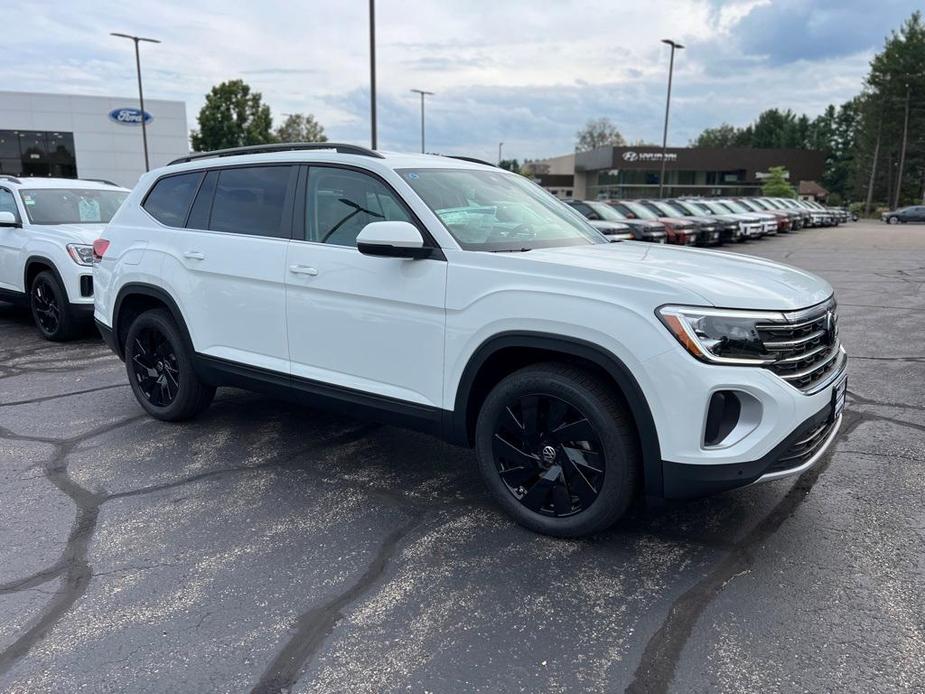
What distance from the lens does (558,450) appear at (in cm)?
330

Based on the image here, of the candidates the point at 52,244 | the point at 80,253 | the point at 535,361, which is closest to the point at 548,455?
the point at 535,361

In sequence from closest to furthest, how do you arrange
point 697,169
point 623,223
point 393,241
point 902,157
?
point 393,241 → point 623,223 → point 902,157 → point 697,169

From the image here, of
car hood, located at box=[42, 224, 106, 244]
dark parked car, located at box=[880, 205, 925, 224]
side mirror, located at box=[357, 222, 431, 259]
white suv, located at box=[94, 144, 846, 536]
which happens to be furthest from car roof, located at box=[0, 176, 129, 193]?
dark parked car, located at box=[880, 205, 925, 224]

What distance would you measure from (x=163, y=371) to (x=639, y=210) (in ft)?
59.5

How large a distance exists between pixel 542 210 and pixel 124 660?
3.25 metres

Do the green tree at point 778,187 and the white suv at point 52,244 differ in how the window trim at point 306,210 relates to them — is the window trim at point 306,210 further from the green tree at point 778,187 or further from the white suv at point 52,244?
the green tree at point 778,187

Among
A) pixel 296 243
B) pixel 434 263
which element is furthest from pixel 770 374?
pixel 296 243

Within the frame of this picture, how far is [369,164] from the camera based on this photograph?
398 centimetres

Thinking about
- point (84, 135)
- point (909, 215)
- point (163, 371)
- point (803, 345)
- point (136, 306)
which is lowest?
point (163, 371)

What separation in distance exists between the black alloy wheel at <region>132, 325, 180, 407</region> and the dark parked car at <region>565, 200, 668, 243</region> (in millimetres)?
12922

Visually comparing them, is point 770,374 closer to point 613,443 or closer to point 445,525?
point 613,443

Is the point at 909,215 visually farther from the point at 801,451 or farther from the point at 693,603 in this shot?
the point at 693,603

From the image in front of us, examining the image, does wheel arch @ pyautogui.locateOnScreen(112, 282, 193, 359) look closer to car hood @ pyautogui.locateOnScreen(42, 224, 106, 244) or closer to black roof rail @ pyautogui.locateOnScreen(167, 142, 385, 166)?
black roof rail @ pyautogui.locateOnScreen(167, 142, 385, 166)

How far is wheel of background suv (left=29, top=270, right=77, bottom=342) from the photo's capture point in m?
7.84
